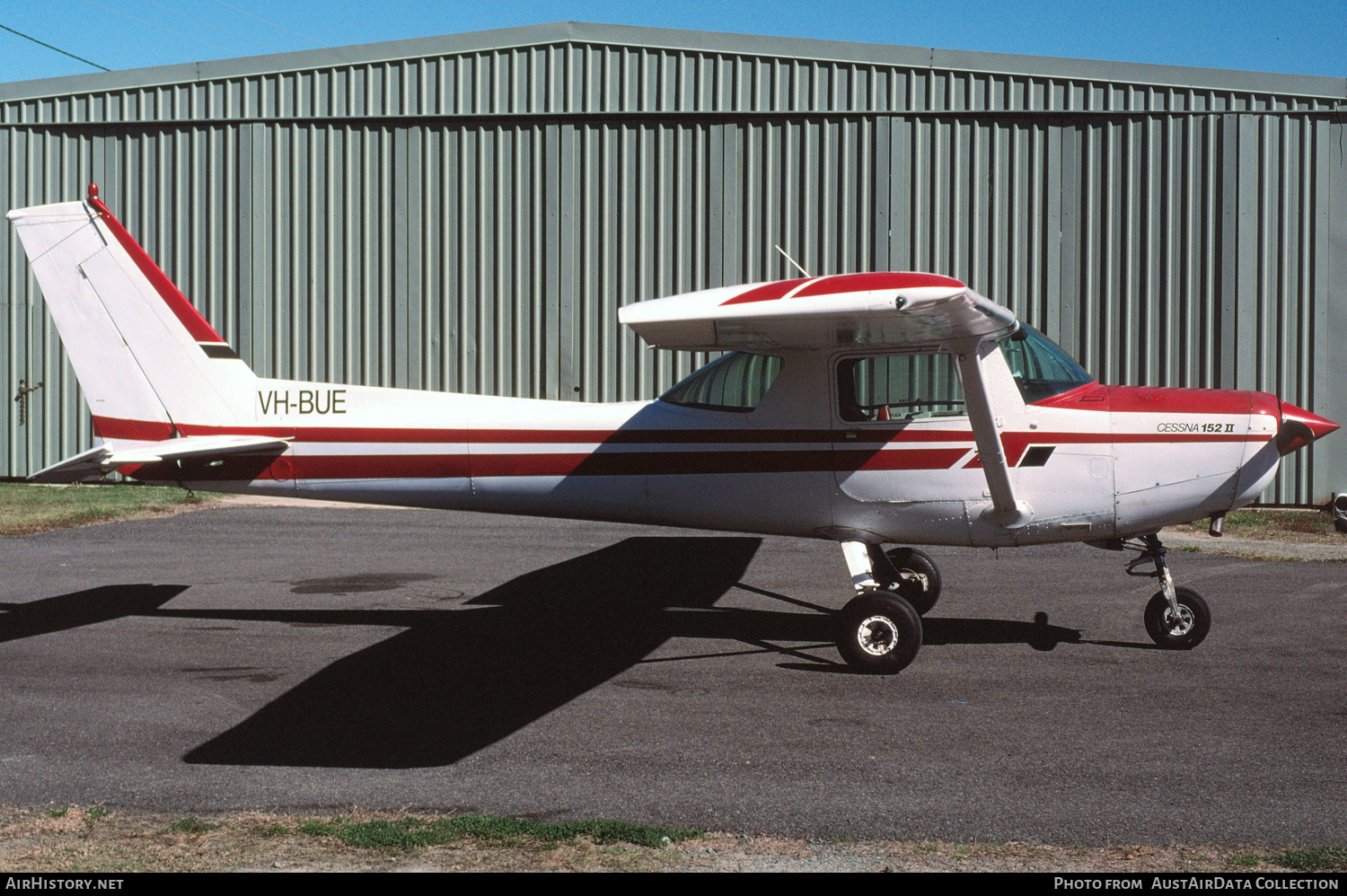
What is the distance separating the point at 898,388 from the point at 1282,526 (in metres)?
8.95

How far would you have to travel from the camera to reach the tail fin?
7.85m

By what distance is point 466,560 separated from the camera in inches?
438

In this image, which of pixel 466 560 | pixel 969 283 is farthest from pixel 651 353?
pixel 466 560

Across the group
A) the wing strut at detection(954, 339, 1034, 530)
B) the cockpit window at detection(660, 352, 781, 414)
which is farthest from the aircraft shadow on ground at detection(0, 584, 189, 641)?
the wing strut at detection(954, 339, 1034, 530)

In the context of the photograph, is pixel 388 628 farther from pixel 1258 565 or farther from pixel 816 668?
pixel 1258 565

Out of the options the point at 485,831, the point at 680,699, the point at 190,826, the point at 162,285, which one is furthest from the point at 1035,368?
the point at 162,285

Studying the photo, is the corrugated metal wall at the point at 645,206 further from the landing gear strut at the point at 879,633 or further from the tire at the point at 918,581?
the landing gear strut at the point at 879,633

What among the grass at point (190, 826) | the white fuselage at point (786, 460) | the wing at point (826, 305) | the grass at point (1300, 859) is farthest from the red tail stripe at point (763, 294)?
the grass at point (190, 826)

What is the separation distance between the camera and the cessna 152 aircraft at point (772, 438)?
689 centimetres

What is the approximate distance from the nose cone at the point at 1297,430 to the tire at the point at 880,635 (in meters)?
2.55

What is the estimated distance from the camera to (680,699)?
615cm
